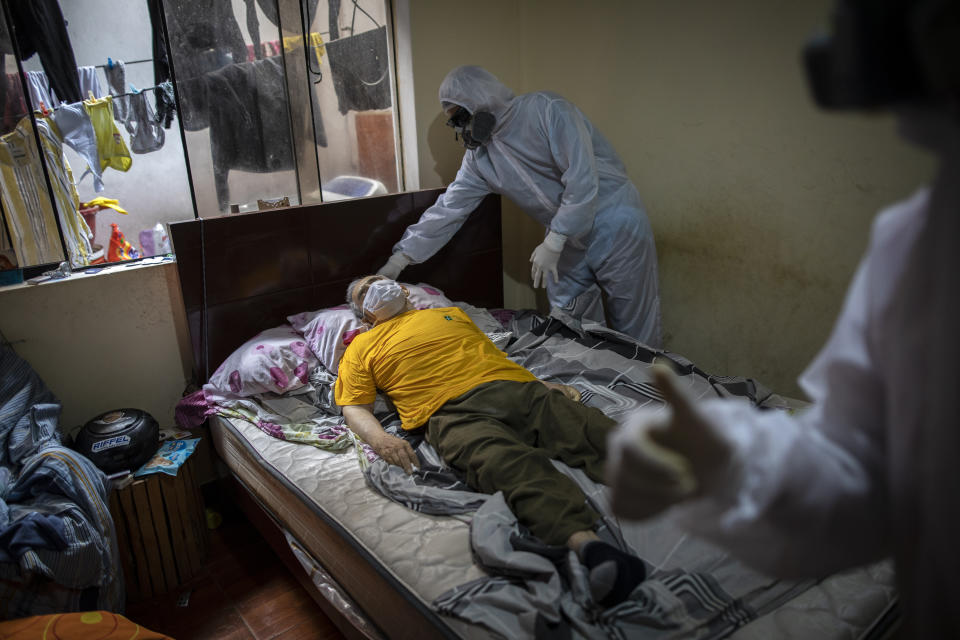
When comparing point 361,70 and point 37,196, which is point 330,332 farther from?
point 361,70

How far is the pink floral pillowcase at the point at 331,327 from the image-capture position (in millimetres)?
2266

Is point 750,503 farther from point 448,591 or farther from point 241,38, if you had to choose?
point 241,38

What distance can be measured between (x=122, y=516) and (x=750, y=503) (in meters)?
1.95

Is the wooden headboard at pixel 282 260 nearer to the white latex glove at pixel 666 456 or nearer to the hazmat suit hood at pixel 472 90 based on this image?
the hazmat suit hood at pixel 472 90

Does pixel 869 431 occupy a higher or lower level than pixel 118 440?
higher

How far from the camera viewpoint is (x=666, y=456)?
665 mm

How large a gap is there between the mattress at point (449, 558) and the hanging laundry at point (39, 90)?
1188mm

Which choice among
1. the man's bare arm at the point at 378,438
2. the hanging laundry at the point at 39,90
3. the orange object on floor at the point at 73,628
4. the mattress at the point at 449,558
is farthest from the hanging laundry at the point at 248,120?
the orange object on floor at the point at 73,628

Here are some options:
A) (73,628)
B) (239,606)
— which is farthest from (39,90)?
(239,606)

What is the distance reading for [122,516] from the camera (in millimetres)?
1979

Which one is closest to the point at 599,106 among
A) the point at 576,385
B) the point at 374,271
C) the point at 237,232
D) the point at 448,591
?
the point at 374,271

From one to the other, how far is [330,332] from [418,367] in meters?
0.49

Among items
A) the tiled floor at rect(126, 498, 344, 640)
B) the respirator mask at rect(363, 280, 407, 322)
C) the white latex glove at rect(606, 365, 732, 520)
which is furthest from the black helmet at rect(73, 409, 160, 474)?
the white latex glove at rect(606, 365, 732, 520)

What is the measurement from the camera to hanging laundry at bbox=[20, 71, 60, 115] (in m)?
2.10
